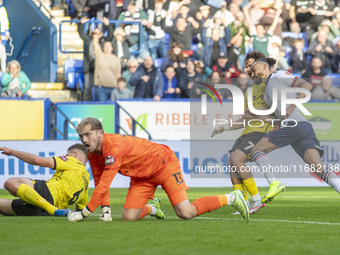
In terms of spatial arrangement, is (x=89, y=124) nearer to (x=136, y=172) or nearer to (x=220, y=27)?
(x=136, y=172)

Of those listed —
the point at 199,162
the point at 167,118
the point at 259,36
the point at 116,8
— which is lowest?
the point at 199,162

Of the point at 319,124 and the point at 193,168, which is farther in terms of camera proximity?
the point at 319,124

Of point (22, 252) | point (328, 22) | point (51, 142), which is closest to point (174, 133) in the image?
point (51, 142)

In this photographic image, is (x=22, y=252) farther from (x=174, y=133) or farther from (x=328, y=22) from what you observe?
(x=328, y=22)

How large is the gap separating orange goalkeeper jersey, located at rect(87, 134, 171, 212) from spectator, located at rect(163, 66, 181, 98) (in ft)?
35.5

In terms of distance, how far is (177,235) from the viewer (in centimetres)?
729

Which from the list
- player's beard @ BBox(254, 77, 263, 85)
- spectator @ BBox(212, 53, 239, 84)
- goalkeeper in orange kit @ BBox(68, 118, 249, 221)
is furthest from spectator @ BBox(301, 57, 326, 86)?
goalkeeper in orange kit @ BBox(68, 118, 249, 221)

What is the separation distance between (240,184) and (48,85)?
451 inches

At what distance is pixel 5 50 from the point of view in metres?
20.7

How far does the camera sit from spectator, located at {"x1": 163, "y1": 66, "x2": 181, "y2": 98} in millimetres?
19578

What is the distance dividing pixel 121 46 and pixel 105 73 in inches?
48.4

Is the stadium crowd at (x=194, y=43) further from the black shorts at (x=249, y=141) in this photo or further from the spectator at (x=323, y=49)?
the black shorts at (x=249, y=141)

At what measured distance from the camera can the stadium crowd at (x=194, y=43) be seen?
19.6m

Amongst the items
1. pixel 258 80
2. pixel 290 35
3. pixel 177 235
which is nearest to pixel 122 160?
pixel 177 235
